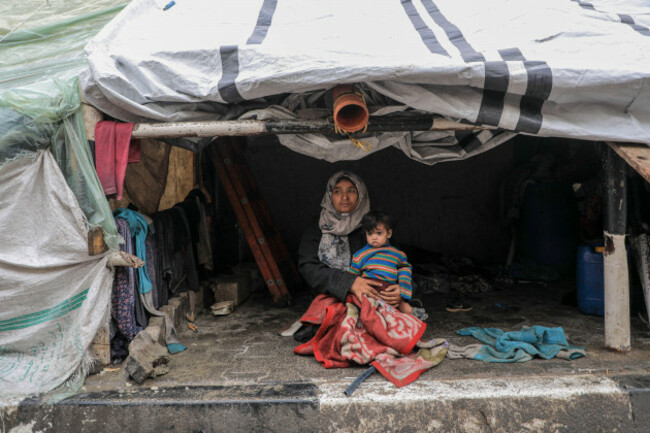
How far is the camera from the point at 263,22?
11.9 ft

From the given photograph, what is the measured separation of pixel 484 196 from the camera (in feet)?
21.8

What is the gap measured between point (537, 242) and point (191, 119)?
4764 millimetres

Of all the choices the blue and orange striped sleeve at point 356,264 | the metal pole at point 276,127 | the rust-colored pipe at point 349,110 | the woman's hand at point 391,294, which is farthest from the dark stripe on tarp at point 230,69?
the woman's hand at point 391,294

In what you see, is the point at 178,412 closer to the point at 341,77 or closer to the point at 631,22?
the point at 341,77

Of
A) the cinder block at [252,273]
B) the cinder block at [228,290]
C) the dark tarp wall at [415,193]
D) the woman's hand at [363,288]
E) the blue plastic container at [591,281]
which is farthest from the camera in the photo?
the dark tarp wall at [415,193]

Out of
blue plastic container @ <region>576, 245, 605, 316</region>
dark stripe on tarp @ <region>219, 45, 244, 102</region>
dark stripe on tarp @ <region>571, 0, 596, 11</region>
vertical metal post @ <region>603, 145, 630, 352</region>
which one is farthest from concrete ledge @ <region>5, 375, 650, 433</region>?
dark stripe on tarp @ <region>571, 0, 596, 11</region>

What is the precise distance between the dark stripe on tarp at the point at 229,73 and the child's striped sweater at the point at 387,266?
5.06ft

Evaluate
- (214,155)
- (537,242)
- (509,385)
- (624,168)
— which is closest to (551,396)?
(509,385)

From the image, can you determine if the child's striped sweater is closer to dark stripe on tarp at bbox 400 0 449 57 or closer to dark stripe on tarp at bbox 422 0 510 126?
dark stripe on tarp at bbox 422 0 510 126

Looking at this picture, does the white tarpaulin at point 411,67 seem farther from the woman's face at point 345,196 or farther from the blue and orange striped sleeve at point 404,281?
the blue and orange striped sleeve at point 404,281

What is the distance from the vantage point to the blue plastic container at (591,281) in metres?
4.29

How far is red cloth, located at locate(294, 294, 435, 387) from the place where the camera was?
3295mm

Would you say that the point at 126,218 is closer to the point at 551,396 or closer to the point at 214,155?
the point at 214,155

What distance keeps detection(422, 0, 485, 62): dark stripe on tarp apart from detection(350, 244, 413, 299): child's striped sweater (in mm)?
1517
